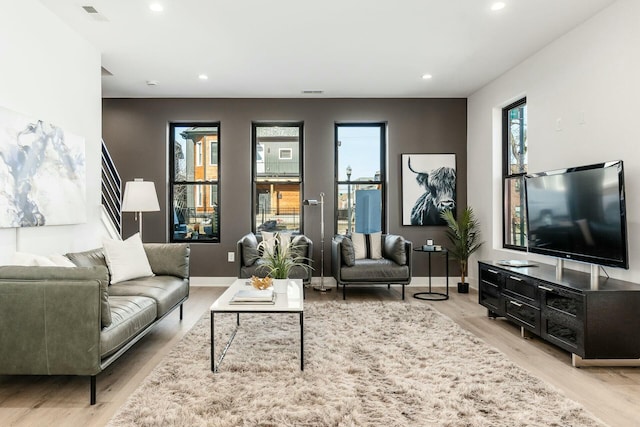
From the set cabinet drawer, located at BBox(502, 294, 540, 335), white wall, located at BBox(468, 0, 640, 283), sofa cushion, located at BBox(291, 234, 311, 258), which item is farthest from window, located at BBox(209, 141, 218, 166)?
cabinet drawer, located at BBox(502, 294, 540, 335)

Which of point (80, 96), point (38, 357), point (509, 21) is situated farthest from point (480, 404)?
point (80, 96)

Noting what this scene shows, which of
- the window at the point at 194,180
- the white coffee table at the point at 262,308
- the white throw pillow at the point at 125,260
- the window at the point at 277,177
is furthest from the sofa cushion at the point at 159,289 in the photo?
the window at the point at 277,177

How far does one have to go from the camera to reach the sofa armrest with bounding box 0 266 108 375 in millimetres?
2424

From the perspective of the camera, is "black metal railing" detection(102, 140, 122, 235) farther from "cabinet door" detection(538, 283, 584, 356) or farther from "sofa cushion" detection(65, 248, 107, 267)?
"cabinet door" detection(538, 283, 584, 356)

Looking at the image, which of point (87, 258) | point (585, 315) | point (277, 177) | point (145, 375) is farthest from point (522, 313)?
point (277, 177)

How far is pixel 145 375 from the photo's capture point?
294cm

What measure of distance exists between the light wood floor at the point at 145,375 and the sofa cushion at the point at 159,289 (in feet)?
1.02

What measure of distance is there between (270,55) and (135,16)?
56.0 inches

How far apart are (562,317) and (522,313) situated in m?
0.58

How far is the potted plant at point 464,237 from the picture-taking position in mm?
5941

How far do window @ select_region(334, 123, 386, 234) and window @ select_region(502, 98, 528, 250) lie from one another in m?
1.75

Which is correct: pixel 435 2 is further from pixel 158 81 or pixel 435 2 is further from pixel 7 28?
pixel 158 81

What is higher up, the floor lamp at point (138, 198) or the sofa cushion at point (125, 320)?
the floor lamp at point (138, 198)

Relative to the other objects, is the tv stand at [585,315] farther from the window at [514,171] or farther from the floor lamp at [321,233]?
the floor lamp at [321,233]
